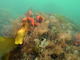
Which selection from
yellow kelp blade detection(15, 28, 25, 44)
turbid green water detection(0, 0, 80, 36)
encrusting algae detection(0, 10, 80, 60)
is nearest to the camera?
encrusting algae detection(0, 10, 80, 60)

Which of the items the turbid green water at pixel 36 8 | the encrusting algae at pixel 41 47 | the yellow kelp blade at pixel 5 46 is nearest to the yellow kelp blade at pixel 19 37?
the encrusting algae at pixel 41 47

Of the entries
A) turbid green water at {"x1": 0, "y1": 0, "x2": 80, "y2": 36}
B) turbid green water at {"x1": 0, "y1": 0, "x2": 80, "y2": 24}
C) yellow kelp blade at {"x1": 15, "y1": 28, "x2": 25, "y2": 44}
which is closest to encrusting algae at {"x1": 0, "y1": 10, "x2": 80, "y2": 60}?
yellow kelp blade at {"x1": 15, "y1": 28, "x2": 25, "y2": 44}

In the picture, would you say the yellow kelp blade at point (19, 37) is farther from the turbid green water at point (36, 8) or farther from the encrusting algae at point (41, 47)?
the turbid green water at point (36, 8)

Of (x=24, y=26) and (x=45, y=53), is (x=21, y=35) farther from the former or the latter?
(x=45, y=53)

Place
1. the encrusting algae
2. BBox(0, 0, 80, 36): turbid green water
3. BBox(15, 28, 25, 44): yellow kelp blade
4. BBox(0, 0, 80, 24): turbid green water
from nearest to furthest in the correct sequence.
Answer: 1. the encrusting algae
2. BBox(15, 28, 25, 44): yellow kelp blade
3. BBox(0, 0, 80, 36): turbid green water
4. BBox(0, 0, 80, 24): turbid green water

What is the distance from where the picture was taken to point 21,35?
1454 millimetres

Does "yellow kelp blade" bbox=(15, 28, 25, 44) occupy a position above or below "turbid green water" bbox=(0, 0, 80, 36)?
below

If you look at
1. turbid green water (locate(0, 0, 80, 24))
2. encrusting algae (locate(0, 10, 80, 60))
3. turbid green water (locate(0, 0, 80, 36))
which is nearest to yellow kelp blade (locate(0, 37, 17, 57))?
encrusting algae (locate(0, 10, 80, 60))

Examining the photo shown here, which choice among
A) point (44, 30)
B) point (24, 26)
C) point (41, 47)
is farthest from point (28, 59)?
point (24, 26)

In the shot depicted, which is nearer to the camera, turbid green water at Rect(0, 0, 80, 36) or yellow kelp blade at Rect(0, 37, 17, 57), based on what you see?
yellow kelp blade at Rect(0, 37, 17, 57)

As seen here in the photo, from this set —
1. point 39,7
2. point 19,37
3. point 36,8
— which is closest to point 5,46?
point 19,37

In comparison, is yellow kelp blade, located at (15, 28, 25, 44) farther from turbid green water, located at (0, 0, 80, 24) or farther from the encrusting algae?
turbid green water, located at (0, 0, 80, 24)

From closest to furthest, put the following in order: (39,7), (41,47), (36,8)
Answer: (41,47) → (36,8) → (39,7)

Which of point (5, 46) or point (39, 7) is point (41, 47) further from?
point (39, 7)
